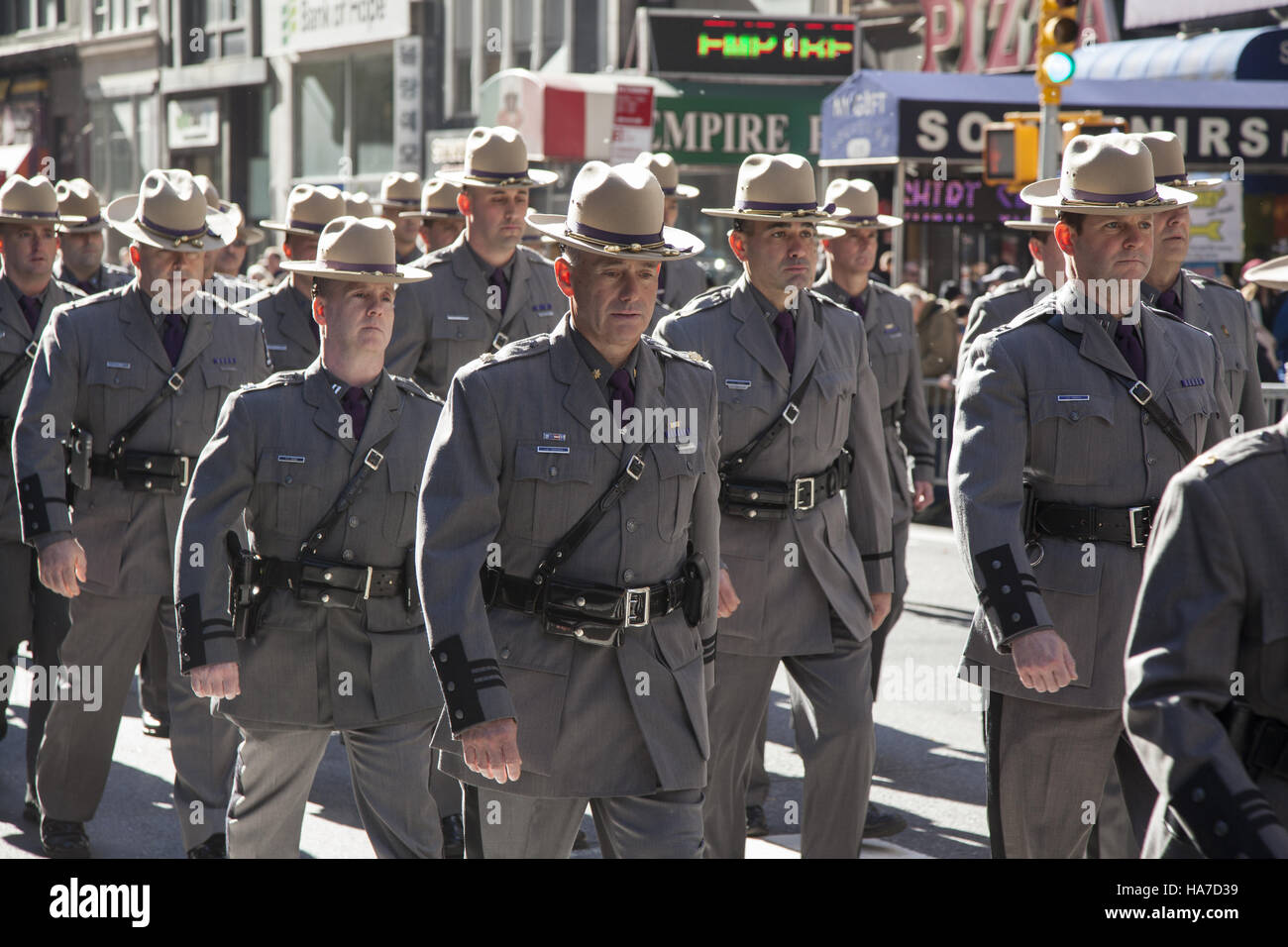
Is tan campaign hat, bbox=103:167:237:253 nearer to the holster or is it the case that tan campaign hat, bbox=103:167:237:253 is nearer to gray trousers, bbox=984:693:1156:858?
the holster

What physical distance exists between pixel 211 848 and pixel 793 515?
7.80 ft

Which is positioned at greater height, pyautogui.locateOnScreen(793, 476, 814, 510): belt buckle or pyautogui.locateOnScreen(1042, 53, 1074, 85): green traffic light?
pyautogui.locateOnScreen(1042, 53, 1074, 85): green traffic light

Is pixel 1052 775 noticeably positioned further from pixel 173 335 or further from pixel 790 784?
pixel 173 335

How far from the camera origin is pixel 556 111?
Result: 1028 inches

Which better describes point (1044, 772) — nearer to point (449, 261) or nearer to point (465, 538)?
point (465, 538)

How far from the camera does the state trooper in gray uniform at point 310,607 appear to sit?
5.11m

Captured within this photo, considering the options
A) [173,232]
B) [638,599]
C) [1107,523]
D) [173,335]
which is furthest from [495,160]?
[638,599]

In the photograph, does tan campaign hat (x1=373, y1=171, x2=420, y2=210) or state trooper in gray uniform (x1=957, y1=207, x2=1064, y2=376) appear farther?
tan campaign hat (x1=373, y1=171, x2=420, y2=210)

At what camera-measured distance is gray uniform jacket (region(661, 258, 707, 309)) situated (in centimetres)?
985

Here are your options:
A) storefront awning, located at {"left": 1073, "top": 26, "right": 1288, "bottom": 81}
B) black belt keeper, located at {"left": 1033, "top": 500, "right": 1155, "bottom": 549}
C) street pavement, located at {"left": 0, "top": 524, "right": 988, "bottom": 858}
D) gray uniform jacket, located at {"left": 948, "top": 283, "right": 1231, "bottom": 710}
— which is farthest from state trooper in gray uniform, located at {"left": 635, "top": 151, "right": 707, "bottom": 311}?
storefront awning, located at {"left": 1073, "top": 26, "right": 1288, "bottom": 81}

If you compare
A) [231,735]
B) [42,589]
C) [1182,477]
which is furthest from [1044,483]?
[42,589]

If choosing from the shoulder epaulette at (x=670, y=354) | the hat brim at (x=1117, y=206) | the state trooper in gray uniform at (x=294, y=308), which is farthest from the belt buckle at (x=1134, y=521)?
the state trooper in gray uniform at (x=294, y=308)

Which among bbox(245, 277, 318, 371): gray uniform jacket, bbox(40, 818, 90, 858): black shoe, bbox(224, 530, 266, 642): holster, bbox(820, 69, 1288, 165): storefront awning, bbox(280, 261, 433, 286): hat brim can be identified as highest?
bbox(820, 69, 1288, 165): storefront awning

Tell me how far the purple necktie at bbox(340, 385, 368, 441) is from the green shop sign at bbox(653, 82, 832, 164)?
2239 cm
